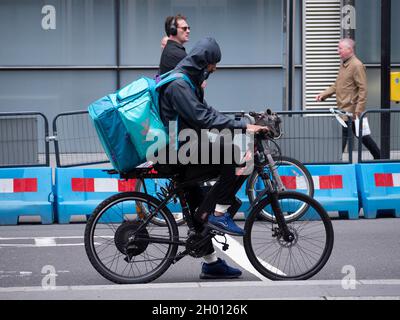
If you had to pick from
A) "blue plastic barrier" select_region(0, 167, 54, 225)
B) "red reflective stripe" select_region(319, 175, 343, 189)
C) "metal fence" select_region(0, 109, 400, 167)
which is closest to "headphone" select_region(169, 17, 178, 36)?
"metal fence" select_region(0, 109, 400, 167)

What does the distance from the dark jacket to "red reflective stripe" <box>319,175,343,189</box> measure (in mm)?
2416

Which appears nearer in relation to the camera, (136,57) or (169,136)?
(169,136)

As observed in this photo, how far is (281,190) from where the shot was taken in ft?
24.7

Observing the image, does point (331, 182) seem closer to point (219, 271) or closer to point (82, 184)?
point (82, 184)

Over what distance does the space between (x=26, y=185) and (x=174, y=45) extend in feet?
8.15

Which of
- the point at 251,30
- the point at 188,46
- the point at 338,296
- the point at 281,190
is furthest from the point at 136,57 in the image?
the point at 338,296

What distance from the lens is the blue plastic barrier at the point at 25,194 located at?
11.0 metres

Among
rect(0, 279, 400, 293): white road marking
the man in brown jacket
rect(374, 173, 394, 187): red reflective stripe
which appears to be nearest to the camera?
rect(0, 279, 400, 293): white road marking

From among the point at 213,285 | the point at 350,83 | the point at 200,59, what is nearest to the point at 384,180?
the point at 350,83

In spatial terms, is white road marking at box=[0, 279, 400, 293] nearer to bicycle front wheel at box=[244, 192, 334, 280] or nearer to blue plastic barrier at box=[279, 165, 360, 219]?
bicycle front wheel at box=[244, 192, 334, 280]

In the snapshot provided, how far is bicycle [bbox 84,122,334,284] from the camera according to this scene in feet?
23.8
